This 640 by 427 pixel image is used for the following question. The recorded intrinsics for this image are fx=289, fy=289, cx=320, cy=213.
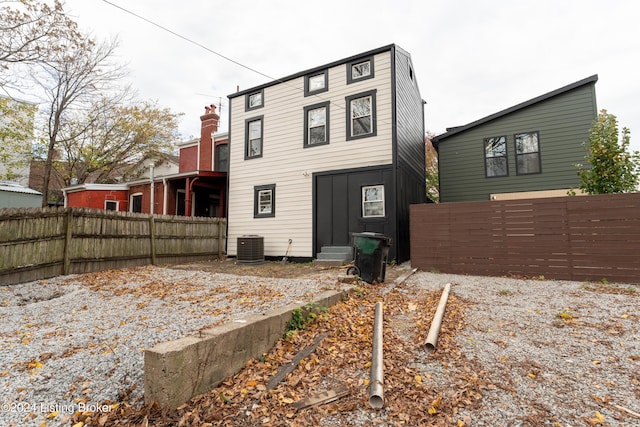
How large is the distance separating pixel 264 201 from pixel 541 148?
10.5 meters

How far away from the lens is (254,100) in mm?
12297

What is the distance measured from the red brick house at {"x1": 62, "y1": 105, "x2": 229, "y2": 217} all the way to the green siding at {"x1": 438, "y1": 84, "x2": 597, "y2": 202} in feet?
32.8

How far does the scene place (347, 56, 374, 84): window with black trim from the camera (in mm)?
9859

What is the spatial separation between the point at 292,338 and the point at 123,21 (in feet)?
25.7

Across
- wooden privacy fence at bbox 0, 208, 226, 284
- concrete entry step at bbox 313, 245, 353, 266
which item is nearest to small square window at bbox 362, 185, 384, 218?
concrete entry step at bbox 313, 245, 353, 266

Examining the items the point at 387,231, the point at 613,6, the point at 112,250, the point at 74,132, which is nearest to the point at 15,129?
the point at 74,132

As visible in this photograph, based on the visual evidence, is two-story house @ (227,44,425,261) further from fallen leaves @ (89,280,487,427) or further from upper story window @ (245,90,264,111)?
fallen leaves @ (89,280,487,427)

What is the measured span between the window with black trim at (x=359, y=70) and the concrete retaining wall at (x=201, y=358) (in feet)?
30.2

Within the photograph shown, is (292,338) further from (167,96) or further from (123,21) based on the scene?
(167,96)

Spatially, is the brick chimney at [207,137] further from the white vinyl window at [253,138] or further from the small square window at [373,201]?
the small square window at [373,201]

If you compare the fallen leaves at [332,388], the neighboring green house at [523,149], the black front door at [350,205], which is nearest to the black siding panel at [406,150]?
the black front door at [350,205]

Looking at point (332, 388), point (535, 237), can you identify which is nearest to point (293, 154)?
point (535, 237)

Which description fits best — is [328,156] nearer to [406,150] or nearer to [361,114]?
[361,114]

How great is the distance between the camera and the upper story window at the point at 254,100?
39.4 ft
